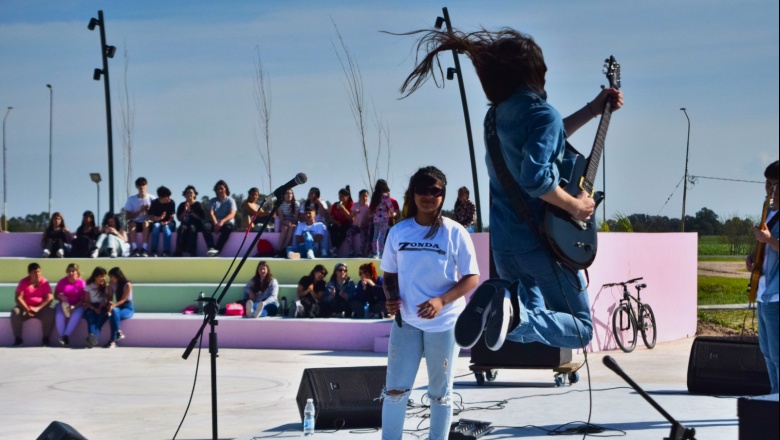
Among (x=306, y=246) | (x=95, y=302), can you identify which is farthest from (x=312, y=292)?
(x=95, y=302)

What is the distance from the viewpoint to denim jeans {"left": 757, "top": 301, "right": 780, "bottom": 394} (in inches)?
215

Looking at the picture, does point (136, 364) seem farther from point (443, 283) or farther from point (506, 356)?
point (443, 283)

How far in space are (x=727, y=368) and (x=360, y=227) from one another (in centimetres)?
1038

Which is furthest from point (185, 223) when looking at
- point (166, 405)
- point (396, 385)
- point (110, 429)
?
point (396, 385)

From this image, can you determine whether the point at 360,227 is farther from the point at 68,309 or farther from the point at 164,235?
the point at 68,309

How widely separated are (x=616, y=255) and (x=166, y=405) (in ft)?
24.0

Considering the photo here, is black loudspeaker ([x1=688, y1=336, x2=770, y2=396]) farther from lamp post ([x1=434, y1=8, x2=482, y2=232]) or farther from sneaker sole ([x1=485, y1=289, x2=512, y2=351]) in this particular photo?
lamp post ([x1=434, y1=8, x2=482, y2=232])

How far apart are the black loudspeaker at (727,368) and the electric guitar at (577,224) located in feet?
13.3

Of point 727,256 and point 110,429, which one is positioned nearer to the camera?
point 110,429

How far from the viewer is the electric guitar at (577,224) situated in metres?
4.45

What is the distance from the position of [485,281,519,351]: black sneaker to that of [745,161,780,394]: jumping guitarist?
1641 mm

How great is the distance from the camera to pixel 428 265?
5316mm

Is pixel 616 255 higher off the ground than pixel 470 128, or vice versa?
pixel 470 128

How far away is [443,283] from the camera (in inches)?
209
